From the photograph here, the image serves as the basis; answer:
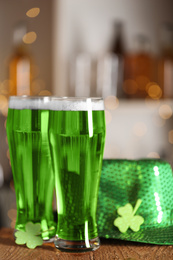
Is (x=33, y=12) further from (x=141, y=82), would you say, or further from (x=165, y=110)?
(x=165, y=110)

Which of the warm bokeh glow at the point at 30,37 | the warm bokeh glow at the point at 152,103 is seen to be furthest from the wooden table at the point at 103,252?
the warm bokeh glow at the point at 30,37

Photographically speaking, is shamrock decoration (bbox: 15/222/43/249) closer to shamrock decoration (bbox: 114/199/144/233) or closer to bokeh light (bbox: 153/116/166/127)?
shamrock decoration (bbox: 114/199/144/233)

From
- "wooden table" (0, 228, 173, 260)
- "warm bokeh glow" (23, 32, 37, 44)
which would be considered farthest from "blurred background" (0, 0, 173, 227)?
"wooden table" (0, 228, 173, 260)

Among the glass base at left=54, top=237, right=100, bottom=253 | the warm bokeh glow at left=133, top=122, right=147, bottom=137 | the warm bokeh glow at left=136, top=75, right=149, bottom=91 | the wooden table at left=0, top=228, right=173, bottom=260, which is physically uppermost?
the warm bokeh glow at left=136, top=75, right=149, bottom=91

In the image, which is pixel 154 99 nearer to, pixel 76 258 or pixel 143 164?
pixel 143 164

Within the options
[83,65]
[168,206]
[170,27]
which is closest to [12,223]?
[83,65]

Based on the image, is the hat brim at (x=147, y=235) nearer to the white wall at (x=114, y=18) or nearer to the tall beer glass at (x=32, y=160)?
the tall beer glass at (x=32, y=160)
